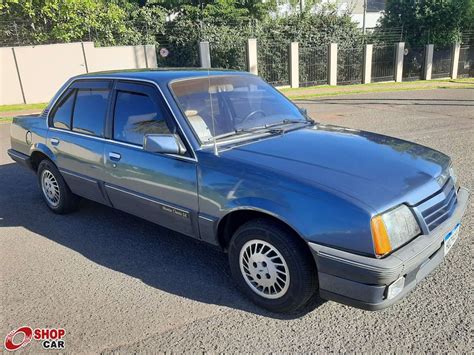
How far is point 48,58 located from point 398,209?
740 inches

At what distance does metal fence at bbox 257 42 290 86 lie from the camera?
2278 cm

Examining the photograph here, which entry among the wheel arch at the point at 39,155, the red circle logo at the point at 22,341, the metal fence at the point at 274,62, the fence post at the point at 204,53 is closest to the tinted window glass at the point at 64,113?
the wheel arch at the point at 39,155

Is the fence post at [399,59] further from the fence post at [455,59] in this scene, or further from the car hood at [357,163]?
the car hood at [357,163]

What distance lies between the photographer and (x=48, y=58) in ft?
58.7

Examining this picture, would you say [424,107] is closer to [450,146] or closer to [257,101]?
[450,146]

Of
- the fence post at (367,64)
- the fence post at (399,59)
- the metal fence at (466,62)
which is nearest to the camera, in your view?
the fence post at (367,64)

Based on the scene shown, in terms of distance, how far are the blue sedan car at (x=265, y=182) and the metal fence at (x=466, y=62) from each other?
1219 inches

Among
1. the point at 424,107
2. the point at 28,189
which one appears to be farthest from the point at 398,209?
the point at 424,107

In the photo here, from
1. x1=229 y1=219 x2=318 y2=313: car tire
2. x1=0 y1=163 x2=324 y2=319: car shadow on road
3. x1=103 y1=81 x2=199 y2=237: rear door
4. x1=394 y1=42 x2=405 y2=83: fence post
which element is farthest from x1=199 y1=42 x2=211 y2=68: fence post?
x1=229 y1=219 x2=318 y2=313: car tire

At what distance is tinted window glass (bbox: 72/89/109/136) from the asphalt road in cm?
114

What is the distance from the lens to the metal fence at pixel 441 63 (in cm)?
2867

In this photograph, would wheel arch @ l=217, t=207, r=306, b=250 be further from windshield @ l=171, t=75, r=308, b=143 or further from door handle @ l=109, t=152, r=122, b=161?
door handle @ l=109, t=152, r=122, b=161

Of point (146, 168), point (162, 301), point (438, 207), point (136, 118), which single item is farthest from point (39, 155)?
point (438, 207)

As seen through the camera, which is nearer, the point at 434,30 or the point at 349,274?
the point at 349,274
